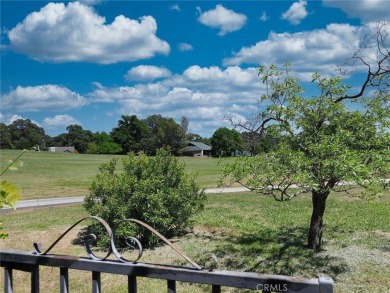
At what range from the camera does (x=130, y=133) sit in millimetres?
96250

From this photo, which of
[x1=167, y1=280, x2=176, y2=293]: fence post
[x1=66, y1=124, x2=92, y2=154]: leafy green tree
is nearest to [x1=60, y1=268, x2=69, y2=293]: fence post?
[x1=167, y1=280, x2=176, y2=293]: fence post

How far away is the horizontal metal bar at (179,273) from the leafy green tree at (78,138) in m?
110

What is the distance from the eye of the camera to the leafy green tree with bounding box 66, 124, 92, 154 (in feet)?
360

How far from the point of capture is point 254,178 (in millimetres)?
7078

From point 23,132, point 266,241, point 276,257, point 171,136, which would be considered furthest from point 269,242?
point 23,132

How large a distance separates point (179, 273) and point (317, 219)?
666cm

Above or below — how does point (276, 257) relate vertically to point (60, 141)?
below

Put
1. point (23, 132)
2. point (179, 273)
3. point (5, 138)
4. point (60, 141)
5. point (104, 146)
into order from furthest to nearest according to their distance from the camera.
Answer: point (60, 141) → point (23, 132) → point (104, 146) → point (5, 138) → point (179, 273)

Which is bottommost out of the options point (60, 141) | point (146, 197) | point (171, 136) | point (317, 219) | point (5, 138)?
point (317, 219)

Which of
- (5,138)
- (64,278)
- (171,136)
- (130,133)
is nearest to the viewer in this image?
(64,278)

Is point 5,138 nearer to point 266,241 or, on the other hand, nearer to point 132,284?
point 266,241

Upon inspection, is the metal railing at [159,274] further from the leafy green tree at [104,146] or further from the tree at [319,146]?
the leafy green tree at [104,146]

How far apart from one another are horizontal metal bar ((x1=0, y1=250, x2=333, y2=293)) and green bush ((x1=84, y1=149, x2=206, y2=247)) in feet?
20.3

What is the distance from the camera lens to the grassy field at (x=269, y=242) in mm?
6863
